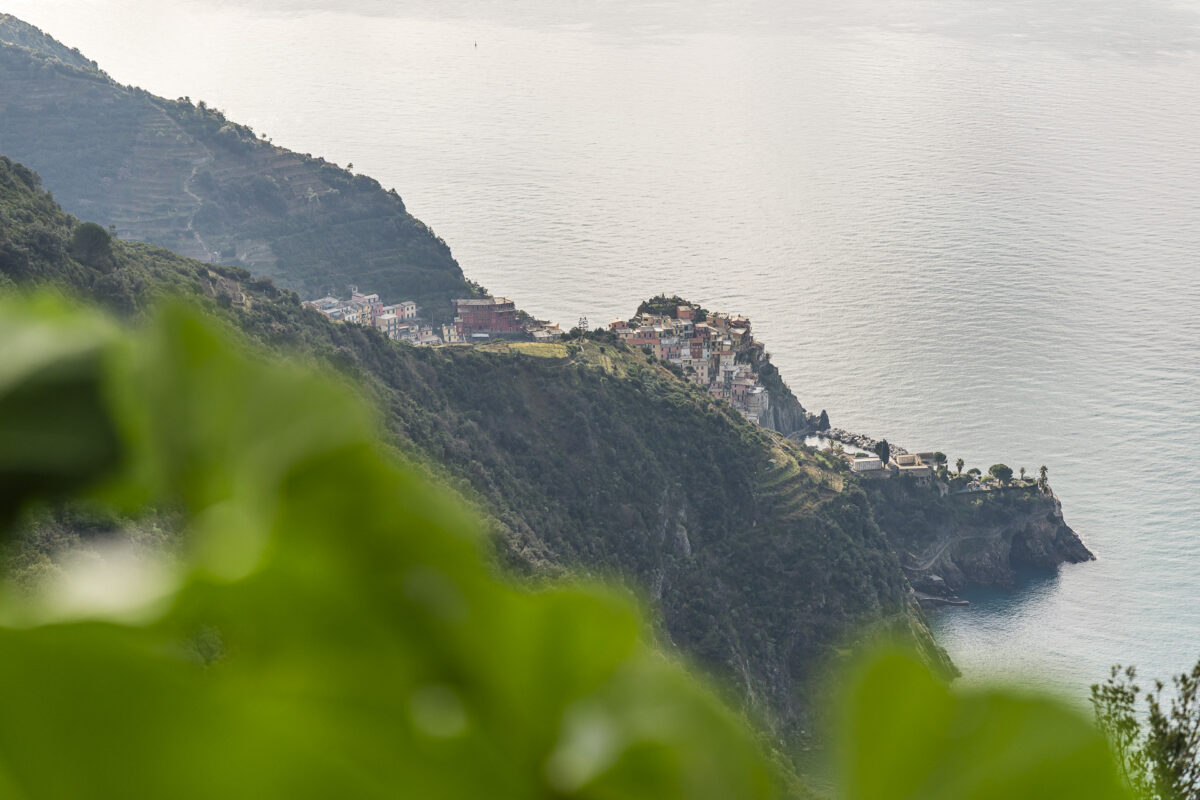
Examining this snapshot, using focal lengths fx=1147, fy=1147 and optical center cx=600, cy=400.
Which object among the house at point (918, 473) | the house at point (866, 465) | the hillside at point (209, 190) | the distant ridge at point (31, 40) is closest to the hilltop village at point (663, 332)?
the hillside at point (209, 190)

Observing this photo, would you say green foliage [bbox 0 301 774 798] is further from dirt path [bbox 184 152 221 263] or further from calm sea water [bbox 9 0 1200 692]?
dirt path [bbox 184 152 221 263]

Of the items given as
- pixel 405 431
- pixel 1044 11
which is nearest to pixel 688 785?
pixel 405 431

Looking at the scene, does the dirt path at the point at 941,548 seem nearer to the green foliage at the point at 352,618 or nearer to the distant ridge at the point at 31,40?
the green foliage at the point at 352,618

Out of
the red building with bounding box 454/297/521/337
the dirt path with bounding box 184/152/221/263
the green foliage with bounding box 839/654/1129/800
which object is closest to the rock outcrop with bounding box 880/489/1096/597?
the red building with bounding box 454/297/521/337

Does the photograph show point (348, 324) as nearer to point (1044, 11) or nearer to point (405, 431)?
point (405, 431)

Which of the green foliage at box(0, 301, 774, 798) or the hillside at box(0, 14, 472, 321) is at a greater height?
the hillside at box(0, 14, 472, 321)

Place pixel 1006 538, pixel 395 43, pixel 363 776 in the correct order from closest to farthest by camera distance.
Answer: pixel 363 776
pixel 1006 538
pixel 395 43
